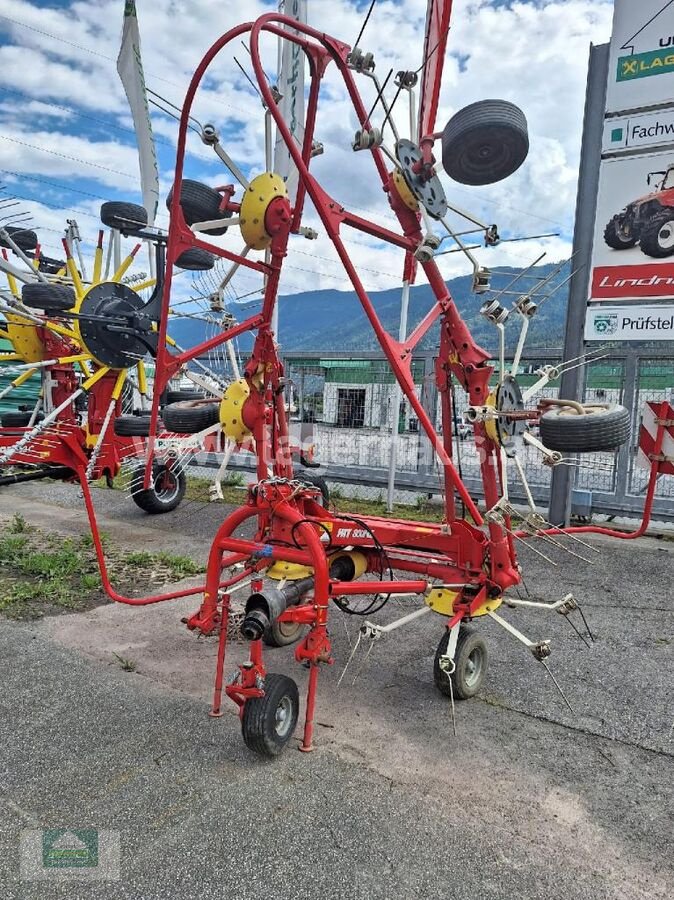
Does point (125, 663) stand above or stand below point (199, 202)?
below

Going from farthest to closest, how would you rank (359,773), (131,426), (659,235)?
(131,426), (659,235), (359,773)

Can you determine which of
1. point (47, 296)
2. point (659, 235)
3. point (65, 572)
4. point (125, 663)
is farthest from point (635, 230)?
point (65, 572)

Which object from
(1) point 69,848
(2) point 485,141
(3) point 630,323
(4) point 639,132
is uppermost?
(4) point 639,132

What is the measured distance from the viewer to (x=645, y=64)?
264 inches

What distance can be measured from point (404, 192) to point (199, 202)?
1.06 metres

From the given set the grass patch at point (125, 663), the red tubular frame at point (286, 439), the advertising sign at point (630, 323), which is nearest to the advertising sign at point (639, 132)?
the advertising sign at point (630, 323)

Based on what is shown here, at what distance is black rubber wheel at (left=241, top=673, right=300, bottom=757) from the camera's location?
8.84 feet

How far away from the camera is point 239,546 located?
10.5 ft

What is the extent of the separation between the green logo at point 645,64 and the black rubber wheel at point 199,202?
18.9 ft

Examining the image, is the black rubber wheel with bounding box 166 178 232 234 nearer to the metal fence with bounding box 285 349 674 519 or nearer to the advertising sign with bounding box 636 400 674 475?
the advertising sign with bounding box 636 400 674 475

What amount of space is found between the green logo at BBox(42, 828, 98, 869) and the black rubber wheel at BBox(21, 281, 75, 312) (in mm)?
5576

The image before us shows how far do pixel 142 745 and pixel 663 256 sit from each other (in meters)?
6.75

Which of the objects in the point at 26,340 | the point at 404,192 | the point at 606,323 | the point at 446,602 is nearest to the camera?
the point at 404,192

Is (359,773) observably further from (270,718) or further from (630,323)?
(630,323)
